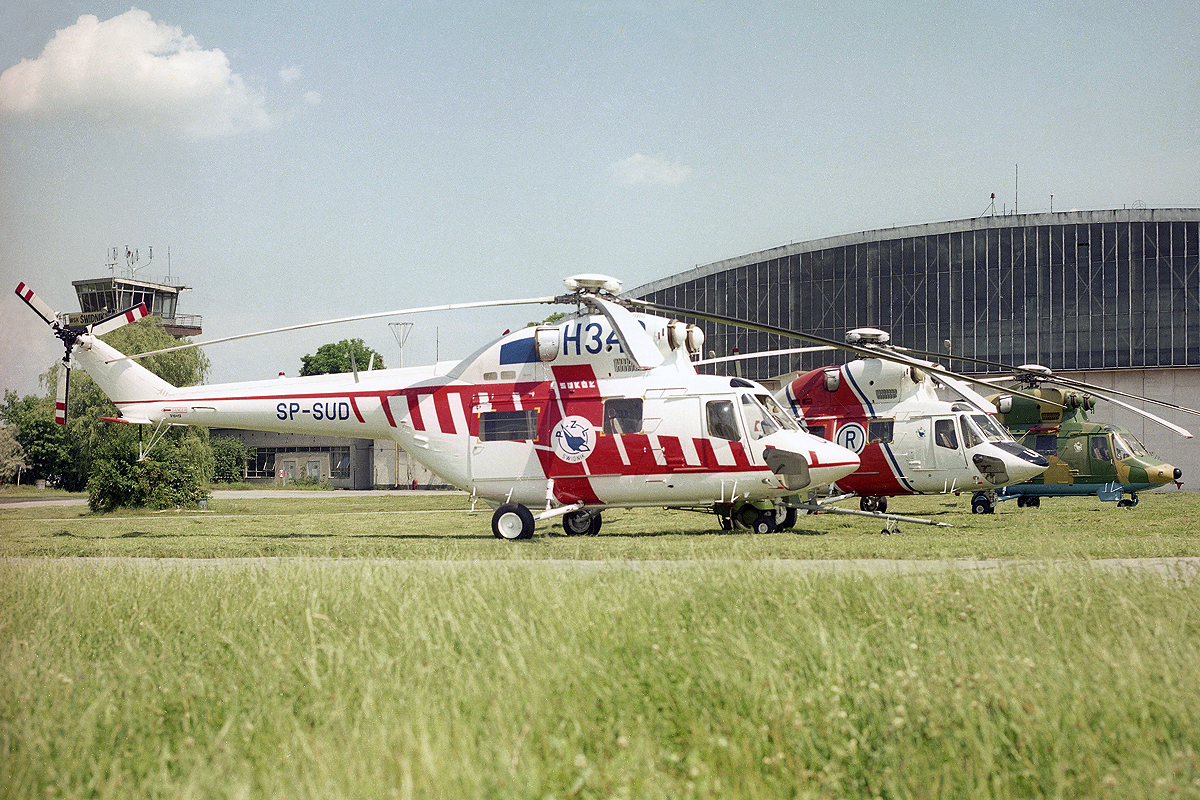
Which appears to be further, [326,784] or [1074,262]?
[1074,262]

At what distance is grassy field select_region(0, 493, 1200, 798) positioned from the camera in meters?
3.63

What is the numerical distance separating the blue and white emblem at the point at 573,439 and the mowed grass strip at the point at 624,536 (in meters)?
1.38

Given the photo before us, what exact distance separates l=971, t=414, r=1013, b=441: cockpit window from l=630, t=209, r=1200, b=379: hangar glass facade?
2486 centimetres

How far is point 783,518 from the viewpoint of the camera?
54.9 feet

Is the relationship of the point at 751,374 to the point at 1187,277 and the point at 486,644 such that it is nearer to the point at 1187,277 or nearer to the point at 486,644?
the point at 1187,277

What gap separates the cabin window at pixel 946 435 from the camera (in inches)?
775

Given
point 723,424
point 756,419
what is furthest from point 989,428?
point 723,424

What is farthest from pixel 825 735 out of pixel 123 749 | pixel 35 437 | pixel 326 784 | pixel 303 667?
pixel 35 437

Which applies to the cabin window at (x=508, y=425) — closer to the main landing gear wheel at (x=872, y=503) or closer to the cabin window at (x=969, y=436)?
the main landing gear wheel at (x=872, y=503)

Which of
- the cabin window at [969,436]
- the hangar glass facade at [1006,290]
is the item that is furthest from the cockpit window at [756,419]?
the hangar glass facade at [1006,290]

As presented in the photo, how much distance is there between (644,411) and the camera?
15.3 m

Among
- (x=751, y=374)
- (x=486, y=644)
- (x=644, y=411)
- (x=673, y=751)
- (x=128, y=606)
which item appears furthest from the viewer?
(x=751, y=374)

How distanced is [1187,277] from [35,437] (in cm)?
6353

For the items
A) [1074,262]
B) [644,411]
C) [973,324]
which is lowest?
[644,411]
